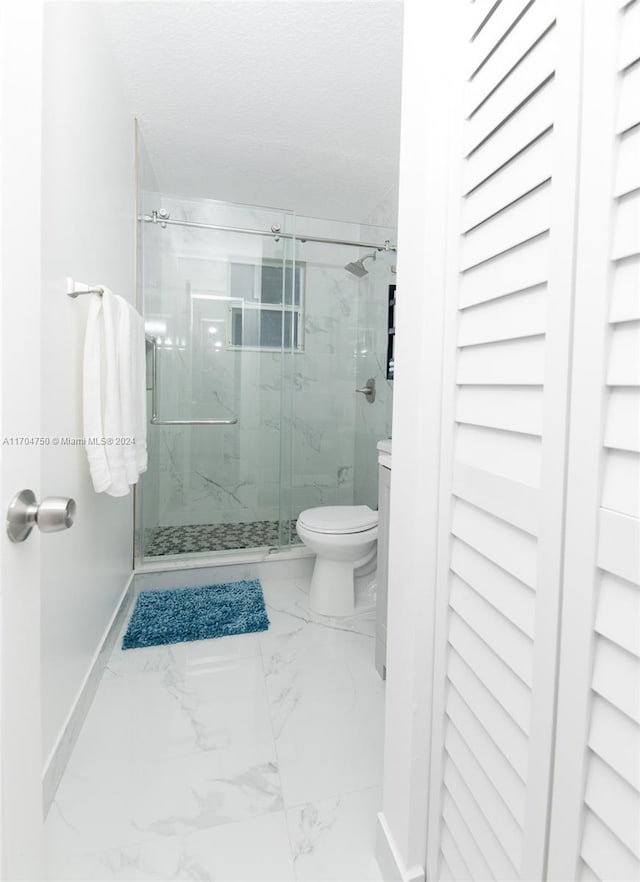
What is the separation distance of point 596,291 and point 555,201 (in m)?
0.15

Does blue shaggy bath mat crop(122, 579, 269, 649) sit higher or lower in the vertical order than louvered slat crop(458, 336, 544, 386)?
lower

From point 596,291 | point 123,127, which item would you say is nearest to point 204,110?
point 123,127

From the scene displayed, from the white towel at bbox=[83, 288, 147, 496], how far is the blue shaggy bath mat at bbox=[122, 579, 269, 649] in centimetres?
80

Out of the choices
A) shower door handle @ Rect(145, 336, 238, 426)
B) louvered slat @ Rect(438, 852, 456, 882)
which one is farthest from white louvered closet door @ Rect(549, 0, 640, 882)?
shower door handle @ Rect(145, 336, 238, 426)

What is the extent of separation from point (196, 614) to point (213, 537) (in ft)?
2.23

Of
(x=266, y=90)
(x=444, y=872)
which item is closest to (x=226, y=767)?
(x=444, y=872)

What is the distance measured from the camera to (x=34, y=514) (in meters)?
0.61

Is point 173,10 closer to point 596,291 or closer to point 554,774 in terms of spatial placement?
point 596,291

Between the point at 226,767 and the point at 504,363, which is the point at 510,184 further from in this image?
the point at 226,767

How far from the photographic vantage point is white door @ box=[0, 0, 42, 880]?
556 millimetres

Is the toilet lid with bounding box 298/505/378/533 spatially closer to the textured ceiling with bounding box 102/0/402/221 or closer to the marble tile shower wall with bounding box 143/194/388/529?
the marble tile shower wall with bounding box 143/194/388/529

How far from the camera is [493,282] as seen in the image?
0.71 m

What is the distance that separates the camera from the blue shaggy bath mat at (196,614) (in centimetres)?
197

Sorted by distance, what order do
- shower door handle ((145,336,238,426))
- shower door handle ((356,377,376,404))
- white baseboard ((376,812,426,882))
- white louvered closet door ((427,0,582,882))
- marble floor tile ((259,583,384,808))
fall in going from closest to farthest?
white louvered closet door ((427,0,582,882))
white baseboard ((376,812,426,882))
marble floor tile ((259,583,384,808))
shower door handle ((145,336,238,426))
shower door handle ((356,377,376,404))
